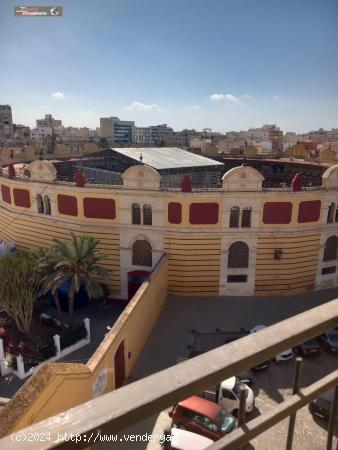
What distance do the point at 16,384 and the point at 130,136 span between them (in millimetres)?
135346

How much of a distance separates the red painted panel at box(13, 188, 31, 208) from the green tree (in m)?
6.93

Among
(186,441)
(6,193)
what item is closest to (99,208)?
(6,193)

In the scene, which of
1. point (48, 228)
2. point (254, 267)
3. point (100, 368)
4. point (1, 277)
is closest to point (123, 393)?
point (100, 368)

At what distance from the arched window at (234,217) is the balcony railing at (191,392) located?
19731mm

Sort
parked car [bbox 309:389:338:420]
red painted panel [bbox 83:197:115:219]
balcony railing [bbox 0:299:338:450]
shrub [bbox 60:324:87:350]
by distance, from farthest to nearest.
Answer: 1. red painted panel [bbox 83:197:115:219]
2. shrub [bbox 60:324:87:350]
3. parked car [bbox 309:389:338:420]
4. balcony railing [bbox 0:299:338:450]

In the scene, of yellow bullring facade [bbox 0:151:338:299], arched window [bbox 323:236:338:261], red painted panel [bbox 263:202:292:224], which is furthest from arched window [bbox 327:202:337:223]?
red painted panel [bbox 263:202:292:224]

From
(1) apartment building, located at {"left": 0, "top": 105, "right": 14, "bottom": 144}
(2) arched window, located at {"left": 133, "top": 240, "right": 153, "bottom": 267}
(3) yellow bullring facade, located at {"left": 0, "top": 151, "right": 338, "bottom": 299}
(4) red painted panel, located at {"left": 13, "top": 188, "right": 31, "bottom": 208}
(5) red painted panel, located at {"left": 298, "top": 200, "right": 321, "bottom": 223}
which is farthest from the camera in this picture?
(1) apartment building, located at {"left": 0, "top": 105, "right": 14, "bottom": 144}

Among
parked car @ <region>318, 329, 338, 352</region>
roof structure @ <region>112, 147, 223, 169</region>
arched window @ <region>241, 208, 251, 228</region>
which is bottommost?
parked car @ <region>318, 329, 338, 352</region>

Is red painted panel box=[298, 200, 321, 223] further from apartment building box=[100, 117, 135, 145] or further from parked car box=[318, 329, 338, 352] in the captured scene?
apartment building box=[100, 117, 135, 145]

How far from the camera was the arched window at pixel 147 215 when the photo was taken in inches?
866

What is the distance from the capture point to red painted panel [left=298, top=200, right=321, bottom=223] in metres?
22.0

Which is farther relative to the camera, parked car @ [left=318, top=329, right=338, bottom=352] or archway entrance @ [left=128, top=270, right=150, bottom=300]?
archway entrance @ [left=128, top=270, right=150, bottom=300]

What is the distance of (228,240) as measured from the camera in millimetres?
21984

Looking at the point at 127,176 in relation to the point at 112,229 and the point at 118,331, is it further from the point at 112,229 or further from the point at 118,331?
the point at 118,331
